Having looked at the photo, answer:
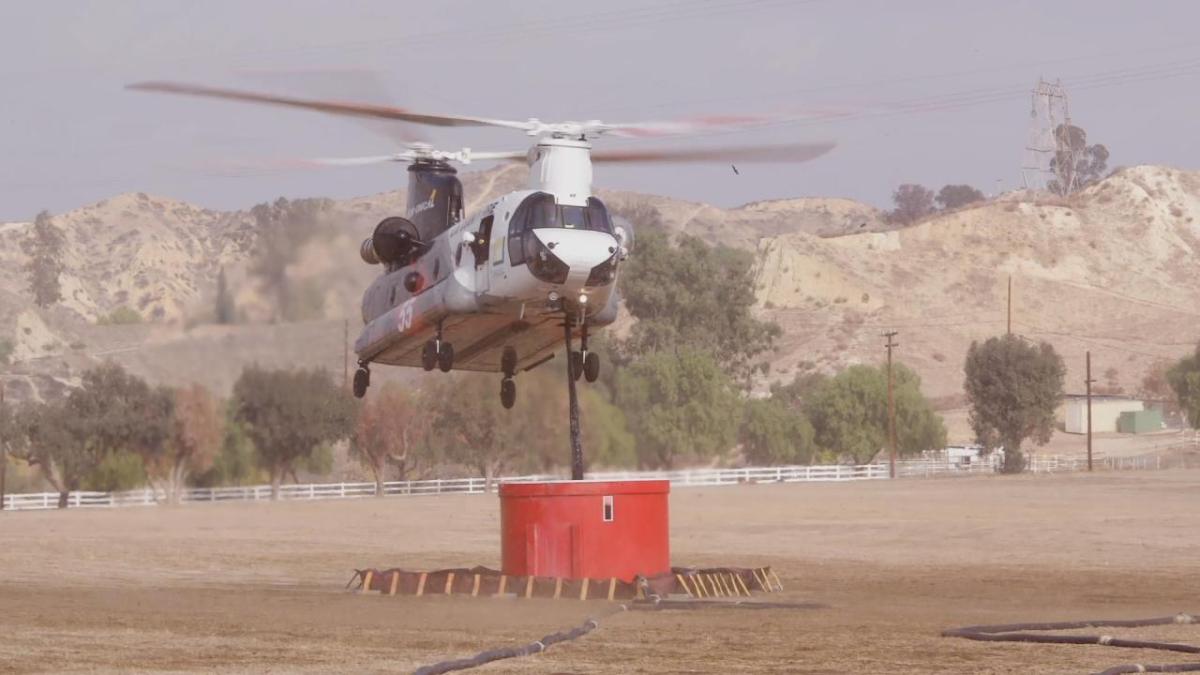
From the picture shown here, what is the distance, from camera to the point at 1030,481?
86.7 metres

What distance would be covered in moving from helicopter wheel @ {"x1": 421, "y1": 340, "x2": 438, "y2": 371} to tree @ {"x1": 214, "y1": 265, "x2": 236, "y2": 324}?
6.82 metres

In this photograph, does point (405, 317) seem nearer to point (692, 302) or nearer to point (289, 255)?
point (289, 255)

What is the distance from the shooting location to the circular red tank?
2625cm

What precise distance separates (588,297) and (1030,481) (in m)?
64.1

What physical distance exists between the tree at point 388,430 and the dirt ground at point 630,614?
15.6ft

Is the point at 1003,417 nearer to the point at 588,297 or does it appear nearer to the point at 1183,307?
the point at 1183,307

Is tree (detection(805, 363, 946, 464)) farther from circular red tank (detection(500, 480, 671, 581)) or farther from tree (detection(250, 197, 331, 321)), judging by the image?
circular red tank (detection(500, 480, 671, 581))

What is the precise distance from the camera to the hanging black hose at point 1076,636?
1723 cm

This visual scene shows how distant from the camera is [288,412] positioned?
1864 inches

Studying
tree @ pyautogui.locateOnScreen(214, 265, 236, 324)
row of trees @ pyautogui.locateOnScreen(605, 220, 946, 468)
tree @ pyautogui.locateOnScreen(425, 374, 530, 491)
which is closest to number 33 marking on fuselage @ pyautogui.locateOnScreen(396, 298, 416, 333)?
tree @ pyautogui.locateOnScreen(214, 265, 236, 324)

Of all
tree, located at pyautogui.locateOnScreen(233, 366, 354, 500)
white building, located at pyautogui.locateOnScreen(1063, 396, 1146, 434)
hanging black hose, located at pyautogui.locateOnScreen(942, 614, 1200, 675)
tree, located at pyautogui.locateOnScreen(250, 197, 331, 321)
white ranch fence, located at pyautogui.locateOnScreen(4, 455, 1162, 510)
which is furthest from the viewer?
white building, located at pyautogui.locateOnScreen(1063, 396, 1146, 434)

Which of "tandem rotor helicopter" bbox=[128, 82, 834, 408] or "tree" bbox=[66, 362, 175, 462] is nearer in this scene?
"tandem rotor helicopter" bbox=[128, 82, 834, 408]

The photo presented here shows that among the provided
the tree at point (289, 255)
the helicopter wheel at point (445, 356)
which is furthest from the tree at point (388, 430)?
the helicopter wheel at point (445, 356)

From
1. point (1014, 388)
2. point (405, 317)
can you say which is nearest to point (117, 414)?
point (405, 317)
